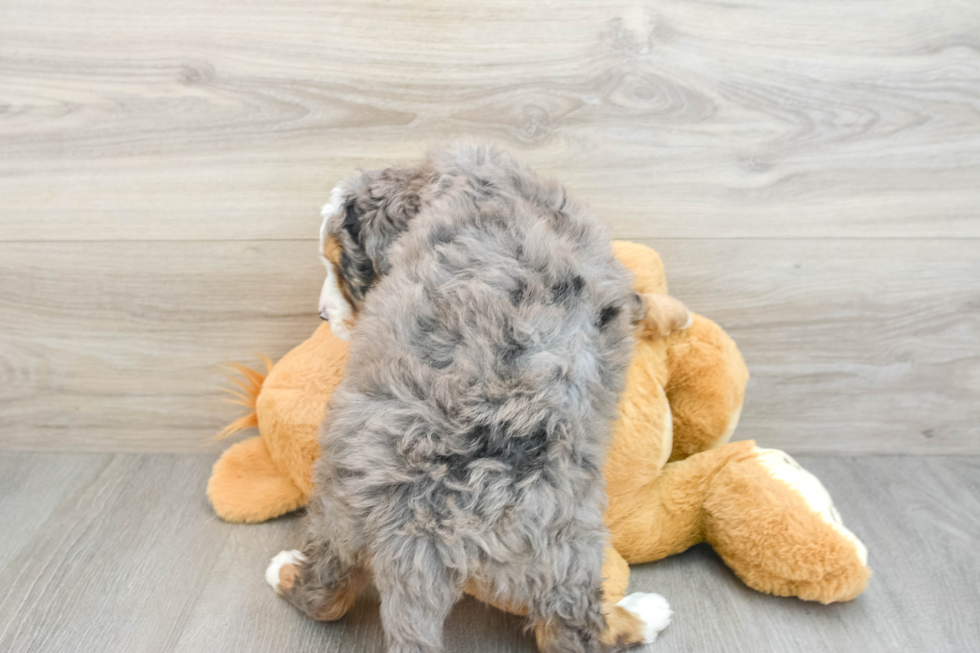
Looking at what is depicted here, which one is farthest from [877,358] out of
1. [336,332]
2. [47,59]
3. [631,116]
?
[47,59]

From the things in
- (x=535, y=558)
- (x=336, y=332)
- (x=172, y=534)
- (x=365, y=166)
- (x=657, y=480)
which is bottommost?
(x=172, y=534)

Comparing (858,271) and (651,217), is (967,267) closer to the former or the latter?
(858,271)

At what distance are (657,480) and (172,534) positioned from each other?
783 mm

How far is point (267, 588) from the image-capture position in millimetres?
982

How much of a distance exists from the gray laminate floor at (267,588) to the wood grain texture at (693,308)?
0.10 metres

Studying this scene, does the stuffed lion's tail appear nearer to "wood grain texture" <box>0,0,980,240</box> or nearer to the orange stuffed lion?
the orange stuffed lion

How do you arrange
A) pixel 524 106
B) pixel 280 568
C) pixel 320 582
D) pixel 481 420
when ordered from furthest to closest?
pixel 524 106 < pixel 280 568 < pixel 320 582 < pixel 481 420

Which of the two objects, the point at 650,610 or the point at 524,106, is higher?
the point at 524,106

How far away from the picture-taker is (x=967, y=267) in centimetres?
114

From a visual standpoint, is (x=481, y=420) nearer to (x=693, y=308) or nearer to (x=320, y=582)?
(x=320, y=582)

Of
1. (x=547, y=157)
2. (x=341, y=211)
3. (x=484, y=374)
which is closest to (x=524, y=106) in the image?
(x=547, y=157)

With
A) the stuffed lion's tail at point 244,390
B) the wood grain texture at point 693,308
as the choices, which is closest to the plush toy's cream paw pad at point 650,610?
the wood grain texture at point 693,308

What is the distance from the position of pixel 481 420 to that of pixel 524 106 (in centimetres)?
60

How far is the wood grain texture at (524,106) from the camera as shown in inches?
40.9
